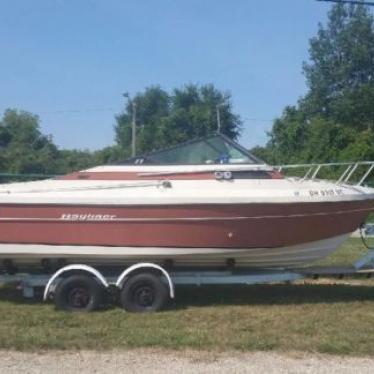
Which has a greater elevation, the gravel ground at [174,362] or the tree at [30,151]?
the tree at [30,151]

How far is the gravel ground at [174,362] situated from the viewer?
5910mm

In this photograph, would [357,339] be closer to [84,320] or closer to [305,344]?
[305,344]

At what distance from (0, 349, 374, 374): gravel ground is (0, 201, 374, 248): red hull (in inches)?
87.2

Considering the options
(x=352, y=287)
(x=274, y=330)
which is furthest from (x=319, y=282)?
(x=274, y=330)

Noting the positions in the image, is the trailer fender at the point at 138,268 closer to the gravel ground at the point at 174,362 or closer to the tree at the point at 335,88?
the gravel ground at the point at 174,362

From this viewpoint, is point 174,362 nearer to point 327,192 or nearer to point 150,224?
point 150,224

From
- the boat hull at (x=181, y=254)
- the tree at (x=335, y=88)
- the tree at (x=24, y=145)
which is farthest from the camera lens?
the tree at (x=24, y=145)

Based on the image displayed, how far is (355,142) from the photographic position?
39.2m

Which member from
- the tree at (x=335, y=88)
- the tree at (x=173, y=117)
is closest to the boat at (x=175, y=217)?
the tree at (x=335, y=88)

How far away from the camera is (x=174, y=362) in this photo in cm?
615

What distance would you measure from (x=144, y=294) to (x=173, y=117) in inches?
2094

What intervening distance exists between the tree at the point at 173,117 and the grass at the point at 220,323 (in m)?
42.1

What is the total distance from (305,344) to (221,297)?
2823 mm

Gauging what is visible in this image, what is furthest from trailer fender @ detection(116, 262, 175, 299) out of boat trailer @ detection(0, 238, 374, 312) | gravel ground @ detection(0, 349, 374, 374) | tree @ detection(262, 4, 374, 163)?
tree @ detection(262, 4, 374, 163)
